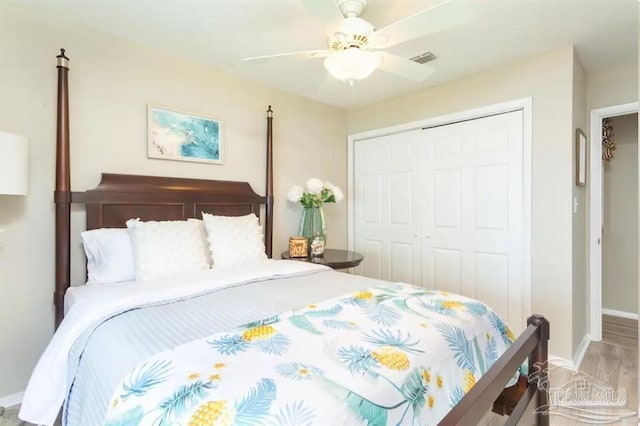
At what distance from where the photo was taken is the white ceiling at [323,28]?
193cm

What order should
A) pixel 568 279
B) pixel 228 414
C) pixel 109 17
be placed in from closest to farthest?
1. pixel 228 414
2. pixel 109 17
3. pixel 568 279

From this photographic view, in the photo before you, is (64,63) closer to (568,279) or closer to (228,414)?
(228,414)

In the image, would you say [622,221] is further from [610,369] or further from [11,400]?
[11,400]

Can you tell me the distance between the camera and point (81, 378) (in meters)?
1.21

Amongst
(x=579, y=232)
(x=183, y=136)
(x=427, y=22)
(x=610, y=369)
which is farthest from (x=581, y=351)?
(x=183, y=136)

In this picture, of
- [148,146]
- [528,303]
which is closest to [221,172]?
[148,146]

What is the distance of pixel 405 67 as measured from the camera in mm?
1920

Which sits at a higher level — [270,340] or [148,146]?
[148,146]

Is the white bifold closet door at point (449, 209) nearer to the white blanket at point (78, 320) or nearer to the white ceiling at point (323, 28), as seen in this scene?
the white ceiling at point (323, 28)

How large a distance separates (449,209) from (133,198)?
267cm

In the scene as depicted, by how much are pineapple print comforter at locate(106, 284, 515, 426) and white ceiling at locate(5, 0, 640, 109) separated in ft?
4.52

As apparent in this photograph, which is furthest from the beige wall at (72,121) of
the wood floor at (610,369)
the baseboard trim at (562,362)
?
the baseboard trim at (562,362)

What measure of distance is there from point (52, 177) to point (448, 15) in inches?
94.7

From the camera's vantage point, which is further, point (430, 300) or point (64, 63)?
point (64, 63)
